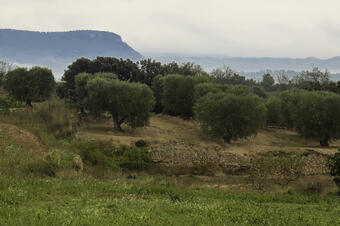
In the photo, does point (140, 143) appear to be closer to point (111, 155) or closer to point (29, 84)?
point (111, 155)

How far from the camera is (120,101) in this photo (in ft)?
149

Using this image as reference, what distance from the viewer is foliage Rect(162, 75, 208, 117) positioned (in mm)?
63188

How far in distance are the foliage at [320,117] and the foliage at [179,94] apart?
70.3 ft

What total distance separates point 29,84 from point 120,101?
74.2 ft

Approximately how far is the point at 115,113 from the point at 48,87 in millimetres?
20472

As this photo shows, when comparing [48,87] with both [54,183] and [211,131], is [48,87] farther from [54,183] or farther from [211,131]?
[54,183]

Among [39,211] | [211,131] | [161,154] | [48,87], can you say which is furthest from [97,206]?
[48,87]

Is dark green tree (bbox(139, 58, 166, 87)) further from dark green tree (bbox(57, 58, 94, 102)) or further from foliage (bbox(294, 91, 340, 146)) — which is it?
foliage (bbox(294, 91, 340, 146))

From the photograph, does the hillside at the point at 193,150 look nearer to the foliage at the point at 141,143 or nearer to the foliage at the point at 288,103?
the foliage at the point at 141,143

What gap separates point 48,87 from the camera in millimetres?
60719

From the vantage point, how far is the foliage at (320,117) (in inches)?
1806

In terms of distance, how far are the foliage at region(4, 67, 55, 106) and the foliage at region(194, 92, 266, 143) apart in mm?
32159

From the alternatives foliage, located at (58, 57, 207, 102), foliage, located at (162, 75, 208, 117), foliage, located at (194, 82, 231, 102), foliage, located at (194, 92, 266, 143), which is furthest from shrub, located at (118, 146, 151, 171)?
foliage, located at (58, 57, 207, 102)

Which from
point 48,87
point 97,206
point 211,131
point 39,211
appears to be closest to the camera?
point 39,211
